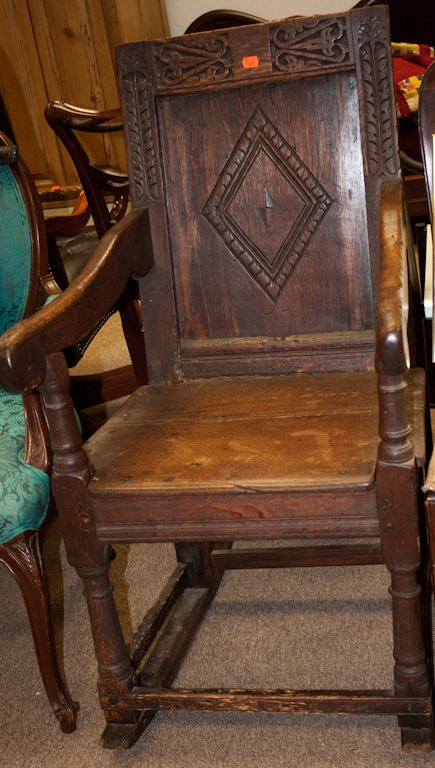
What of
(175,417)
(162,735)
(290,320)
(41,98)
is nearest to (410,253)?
(290,320)

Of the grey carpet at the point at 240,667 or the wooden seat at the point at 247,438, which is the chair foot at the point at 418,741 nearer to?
the grey carpet at the point at 240,667

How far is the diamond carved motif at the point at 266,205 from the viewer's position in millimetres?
1436

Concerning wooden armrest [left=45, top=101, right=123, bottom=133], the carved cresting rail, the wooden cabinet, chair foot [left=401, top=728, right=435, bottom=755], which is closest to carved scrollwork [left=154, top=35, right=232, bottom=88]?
the carved cresting rail

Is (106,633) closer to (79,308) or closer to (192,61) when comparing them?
(79,308)

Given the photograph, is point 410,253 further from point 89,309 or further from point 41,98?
point 41,98

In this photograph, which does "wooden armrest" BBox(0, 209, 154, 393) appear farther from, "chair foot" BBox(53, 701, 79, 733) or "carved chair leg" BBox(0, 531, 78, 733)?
"chair foot" BBox(53, 701, 79, 733)

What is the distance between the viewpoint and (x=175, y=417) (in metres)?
1.30

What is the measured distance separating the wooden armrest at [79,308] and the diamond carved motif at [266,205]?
6.8 inches

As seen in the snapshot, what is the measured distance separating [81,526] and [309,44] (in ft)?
3.15

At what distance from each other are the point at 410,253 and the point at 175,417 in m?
0.53

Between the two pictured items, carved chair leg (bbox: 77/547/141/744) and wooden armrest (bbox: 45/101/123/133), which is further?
wooden armrest (bbox: 45/101/123/133)

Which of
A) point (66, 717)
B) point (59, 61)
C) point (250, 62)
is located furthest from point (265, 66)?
point (59, 61)

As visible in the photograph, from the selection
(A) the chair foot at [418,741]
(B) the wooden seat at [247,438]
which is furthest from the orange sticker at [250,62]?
(A) the chair foot at [418,741]

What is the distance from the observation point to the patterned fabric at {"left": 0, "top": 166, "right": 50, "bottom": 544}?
1.26 metres
